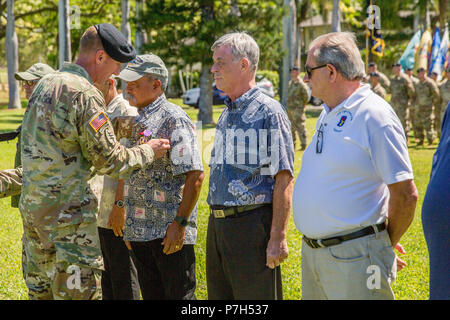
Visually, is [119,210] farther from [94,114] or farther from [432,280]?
[432,280]

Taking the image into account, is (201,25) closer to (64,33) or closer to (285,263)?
(64,33)

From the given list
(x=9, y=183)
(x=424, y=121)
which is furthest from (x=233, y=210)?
(x=424, y=121)

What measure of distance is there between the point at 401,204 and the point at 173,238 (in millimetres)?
1505

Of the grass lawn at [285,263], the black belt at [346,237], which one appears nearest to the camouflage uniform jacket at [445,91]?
the grass lawn at [285,263]

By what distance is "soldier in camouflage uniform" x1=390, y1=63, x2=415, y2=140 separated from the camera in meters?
17.1

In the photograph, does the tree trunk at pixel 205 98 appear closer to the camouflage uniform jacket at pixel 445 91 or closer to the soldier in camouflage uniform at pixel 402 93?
the soldier in camouflage uniform at pixel 402 93

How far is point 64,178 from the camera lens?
3.15 meters

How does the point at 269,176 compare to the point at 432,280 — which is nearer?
the point at 432,280

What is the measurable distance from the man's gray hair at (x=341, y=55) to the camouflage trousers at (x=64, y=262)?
1.61 metres

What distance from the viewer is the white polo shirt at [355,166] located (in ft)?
9.21

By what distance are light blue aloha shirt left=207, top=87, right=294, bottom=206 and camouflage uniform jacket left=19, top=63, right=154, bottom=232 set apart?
67 centimetres

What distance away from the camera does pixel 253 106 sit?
3412mm
